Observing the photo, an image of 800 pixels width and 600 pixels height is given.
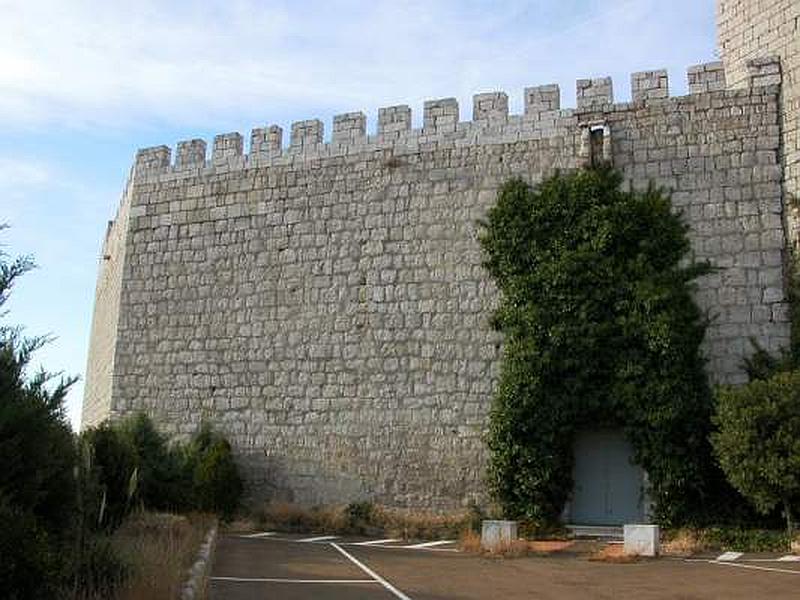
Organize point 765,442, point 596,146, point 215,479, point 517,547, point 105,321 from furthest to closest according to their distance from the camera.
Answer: point 105,321 → point 215,479 → point 596,146 → point 517,547 → point 765,442

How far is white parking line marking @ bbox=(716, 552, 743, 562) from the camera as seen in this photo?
9289 mm

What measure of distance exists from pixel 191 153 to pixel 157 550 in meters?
10.7

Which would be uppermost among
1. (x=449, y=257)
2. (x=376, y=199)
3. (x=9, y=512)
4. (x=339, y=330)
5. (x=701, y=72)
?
(x=701, y=72)

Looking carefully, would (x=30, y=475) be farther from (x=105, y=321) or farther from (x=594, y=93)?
(x=105, y=321)

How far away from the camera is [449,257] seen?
1384 centimetres

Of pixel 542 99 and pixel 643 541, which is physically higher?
pixel 542 99

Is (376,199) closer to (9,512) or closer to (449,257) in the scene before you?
(449,257)

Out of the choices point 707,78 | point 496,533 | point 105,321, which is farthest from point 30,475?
point 105,321

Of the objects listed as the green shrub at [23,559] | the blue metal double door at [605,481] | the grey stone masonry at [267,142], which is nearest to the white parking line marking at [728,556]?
the blue metal double door at [605,481]

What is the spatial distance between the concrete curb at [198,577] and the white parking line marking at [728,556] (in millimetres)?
5540

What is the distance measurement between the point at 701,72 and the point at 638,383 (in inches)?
201

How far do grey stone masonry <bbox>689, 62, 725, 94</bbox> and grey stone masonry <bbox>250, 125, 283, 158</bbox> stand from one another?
722cm

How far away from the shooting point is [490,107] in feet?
46.0

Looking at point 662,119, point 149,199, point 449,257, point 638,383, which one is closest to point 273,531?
point 449,257
